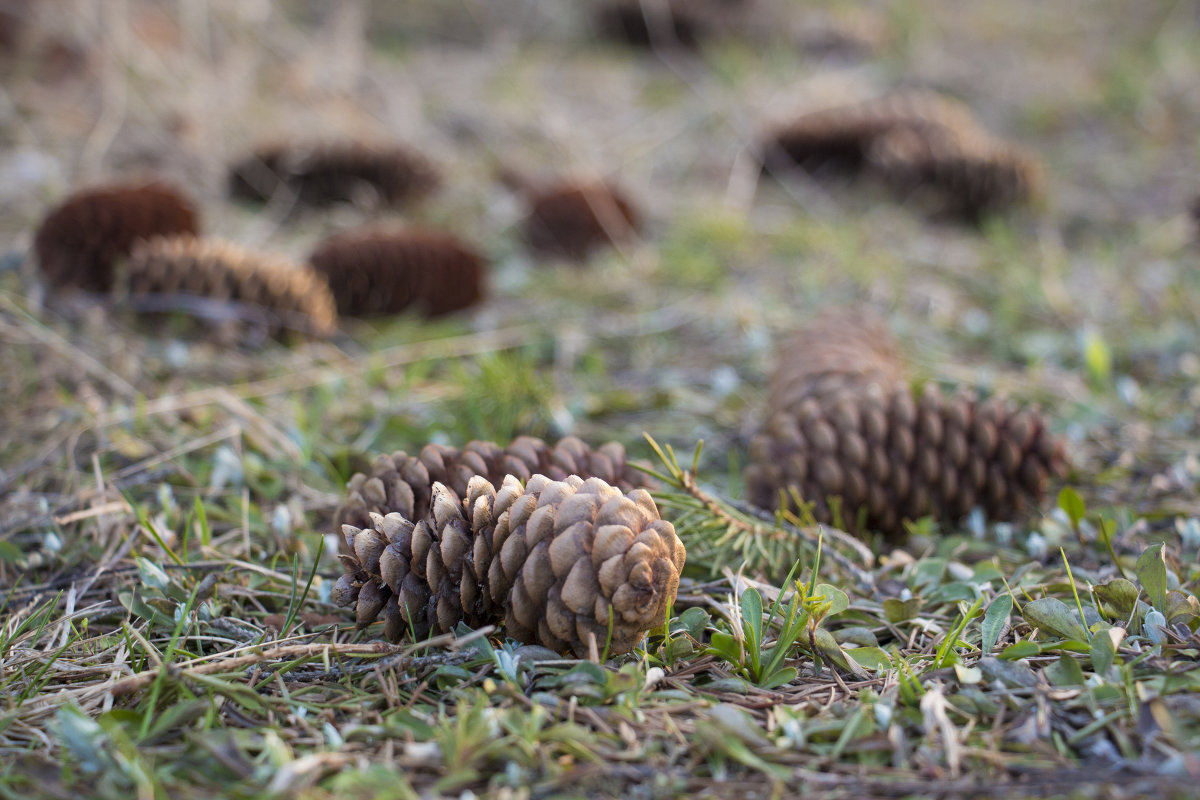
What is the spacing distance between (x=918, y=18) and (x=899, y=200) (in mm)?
3135

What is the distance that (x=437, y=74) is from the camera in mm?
5562

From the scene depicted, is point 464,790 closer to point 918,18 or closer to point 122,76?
point 122,76

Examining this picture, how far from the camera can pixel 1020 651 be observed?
→ 1259 mm

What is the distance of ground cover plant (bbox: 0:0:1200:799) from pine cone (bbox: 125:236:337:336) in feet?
0.22

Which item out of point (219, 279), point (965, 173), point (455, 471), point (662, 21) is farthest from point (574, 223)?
point (662, 21)

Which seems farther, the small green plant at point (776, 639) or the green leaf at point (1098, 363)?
the green leaf at point (1098, 363)

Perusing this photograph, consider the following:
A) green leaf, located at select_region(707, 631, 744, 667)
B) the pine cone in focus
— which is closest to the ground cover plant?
green leaf, located at select_region(707, 631, 744, 667)

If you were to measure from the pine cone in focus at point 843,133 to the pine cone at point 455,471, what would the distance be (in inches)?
126

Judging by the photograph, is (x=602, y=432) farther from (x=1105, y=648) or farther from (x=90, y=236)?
(x=90, y=236)

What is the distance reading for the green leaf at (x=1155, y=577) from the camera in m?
1.32

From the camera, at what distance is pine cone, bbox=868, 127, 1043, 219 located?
153 inches

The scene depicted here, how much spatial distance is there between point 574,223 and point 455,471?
84.3 inches

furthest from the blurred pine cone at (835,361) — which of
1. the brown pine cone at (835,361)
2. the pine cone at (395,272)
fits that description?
the pine cone at (395,272)

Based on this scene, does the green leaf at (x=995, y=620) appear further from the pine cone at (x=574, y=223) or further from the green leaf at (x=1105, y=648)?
the pine cone at (x=574, y=223)
